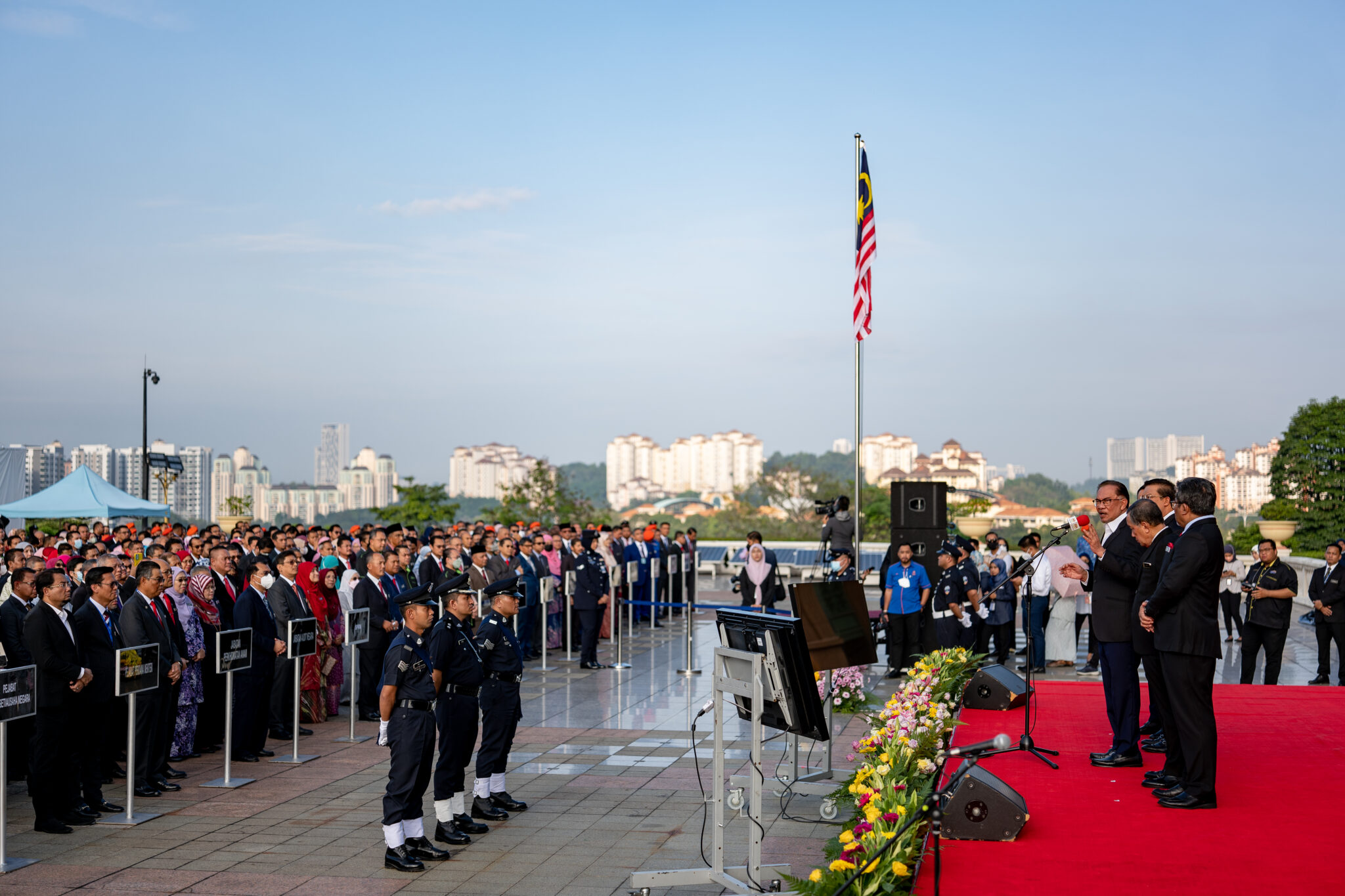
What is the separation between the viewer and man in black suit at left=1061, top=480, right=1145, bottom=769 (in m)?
7.88

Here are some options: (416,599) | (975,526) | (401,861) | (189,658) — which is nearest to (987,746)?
(416,599)

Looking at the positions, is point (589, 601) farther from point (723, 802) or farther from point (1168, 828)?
point (1168, 828)

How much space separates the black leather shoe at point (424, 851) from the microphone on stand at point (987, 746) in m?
4.08

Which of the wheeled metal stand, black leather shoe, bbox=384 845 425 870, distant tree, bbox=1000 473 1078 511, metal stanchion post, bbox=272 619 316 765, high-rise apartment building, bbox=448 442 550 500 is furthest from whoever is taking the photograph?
high-rise apartment building, bbox=448 442 550 500

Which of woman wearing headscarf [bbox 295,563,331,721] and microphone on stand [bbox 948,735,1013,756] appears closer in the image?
microphone on stand [bbox 948,735,1013,756]

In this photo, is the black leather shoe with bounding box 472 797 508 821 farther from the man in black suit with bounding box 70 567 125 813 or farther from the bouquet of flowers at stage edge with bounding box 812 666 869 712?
the bouquet of flowers at stage edge with bounding box 812 666 869 712

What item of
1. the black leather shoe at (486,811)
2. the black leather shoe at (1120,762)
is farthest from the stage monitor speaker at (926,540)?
the black leather shoe at (486,811)

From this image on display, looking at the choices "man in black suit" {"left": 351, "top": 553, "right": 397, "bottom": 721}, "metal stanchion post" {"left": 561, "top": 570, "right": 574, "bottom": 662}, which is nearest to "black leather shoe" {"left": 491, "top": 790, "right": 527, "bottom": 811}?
"man in black suit" {"left": 351, "top": 553, "right": 397, "bottom": 721}

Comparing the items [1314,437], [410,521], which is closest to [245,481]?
[410,521]

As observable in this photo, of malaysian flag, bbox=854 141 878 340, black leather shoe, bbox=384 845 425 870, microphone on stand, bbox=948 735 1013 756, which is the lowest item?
black leather shoe, bbox=384 845 425 870

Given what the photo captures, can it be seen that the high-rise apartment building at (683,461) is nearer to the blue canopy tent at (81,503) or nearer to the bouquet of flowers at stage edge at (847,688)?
the blue canopy tent at (81,503)

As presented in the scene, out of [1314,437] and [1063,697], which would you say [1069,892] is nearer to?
[1063,697]

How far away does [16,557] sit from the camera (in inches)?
438

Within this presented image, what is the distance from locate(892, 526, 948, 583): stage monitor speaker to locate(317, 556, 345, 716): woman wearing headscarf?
8.72 metres
